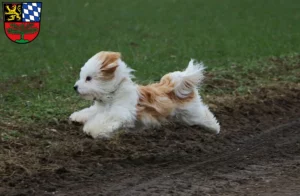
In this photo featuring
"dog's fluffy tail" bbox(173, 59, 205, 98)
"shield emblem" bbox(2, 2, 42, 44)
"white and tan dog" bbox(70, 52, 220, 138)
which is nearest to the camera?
"white and tan dog" bbox(70, 52, 220, 138)

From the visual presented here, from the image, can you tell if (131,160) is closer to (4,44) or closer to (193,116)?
(193,116)

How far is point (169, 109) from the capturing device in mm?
8375

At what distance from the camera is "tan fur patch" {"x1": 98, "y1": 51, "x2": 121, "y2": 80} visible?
7714mm

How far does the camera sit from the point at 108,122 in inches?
300

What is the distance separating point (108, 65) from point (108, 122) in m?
0.65

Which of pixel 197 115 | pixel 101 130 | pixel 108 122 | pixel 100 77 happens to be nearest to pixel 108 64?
pixel 100 77

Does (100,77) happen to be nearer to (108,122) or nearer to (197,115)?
(108,122)

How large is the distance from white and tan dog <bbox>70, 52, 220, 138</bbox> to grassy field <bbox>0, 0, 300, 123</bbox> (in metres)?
1.75

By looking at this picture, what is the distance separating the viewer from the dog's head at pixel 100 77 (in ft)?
25.1

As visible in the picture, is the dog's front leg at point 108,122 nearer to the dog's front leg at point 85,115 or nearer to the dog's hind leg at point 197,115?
the dog's front leg at point 85,115

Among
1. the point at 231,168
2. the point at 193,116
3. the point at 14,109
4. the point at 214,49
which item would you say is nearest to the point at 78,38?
the point at 214,49

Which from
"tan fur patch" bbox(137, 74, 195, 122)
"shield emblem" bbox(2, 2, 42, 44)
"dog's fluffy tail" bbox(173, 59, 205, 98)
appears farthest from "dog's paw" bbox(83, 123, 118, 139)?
"shield emblem" bbox(2, 2, 42, 44)

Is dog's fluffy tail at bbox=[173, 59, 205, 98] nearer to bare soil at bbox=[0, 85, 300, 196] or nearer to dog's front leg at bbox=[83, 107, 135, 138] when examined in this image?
bare soil at bbox=[0, 85, 300, 196]

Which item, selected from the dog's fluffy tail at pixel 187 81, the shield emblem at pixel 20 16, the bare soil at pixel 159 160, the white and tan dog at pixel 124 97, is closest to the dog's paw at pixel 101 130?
the white and tan dog at pixel 124 97
